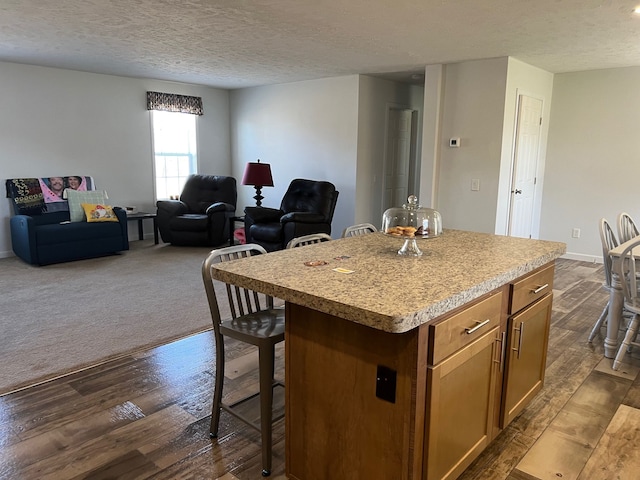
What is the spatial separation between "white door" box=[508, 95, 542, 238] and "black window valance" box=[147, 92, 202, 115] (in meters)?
4.94

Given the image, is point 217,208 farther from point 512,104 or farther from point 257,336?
point 257,336

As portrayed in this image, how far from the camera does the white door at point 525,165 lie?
562 centimetres

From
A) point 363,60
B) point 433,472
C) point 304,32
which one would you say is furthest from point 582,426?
point 363,60

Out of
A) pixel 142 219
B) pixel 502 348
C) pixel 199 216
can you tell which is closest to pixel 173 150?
pixel 142 219

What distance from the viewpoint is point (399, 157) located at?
7527mm

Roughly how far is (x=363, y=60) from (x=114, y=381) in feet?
14.0

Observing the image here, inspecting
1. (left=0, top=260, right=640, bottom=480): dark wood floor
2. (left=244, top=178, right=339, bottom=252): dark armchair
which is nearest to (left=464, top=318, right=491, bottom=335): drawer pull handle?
(left=0, top=260, right=640, bottom=480): dark wood floor

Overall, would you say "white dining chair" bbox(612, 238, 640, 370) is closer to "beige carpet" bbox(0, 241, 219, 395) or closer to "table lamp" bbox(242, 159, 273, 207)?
"beige carpet" bbox(0, 241, 219, 395)

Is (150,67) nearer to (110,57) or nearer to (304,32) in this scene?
(110,57)

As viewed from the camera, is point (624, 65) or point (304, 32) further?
point (624, 65)

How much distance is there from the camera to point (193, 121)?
7875mm

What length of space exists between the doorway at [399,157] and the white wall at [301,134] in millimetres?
719

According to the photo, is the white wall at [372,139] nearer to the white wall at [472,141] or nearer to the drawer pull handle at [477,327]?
the white wall at [472,141]

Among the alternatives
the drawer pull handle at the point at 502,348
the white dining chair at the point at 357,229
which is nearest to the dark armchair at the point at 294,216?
the white dining chair at the point at 357,229
